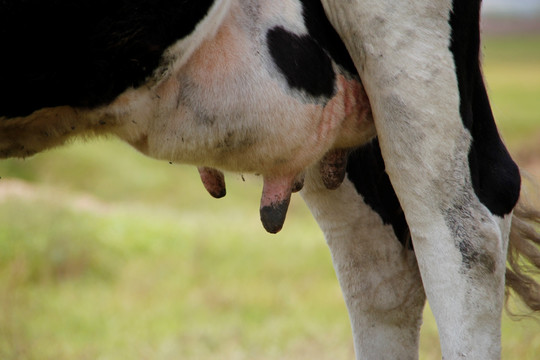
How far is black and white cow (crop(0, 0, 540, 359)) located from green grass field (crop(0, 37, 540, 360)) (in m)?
0.81

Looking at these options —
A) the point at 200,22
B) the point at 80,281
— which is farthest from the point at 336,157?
the point at 80,281

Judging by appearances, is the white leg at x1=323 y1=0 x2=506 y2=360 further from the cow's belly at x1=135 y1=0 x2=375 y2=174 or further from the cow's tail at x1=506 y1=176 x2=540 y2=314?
the cow's tail at x1=506 y1=176 x2=540 y2=314

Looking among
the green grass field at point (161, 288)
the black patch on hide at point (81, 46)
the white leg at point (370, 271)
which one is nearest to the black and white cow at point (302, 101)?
the black patch on hide at point (81, 46)

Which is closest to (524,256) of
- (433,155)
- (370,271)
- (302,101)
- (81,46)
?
(370,271)

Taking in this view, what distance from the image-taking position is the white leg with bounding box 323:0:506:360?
2074mm

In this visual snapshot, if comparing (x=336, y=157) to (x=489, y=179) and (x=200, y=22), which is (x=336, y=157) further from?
(x=200, y=22)

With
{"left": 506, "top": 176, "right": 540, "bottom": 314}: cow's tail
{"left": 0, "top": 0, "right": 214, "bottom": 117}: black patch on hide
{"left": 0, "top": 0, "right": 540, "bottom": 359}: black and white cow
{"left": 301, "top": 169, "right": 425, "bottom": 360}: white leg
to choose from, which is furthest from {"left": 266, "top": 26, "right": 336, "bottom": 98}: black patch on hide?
{"left": 506, "top": 176, "right": 540, "bottom": 314}: cow's tail

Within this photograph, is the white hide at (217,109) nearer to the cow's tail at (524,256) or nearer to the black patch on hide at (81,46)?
the black patch on hide at (81,46)

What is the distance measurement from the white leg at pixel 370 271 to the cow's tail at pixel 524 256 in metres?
0.29

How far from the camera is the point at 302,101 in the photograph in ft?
6.82

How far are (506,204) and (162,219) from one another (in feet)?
17.8

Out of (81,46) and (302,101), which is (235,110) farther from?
(81,46)

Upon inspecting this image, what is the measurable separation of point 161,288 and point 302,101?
414 centimetres

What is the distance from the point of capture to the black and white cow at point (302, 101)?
1.84m
